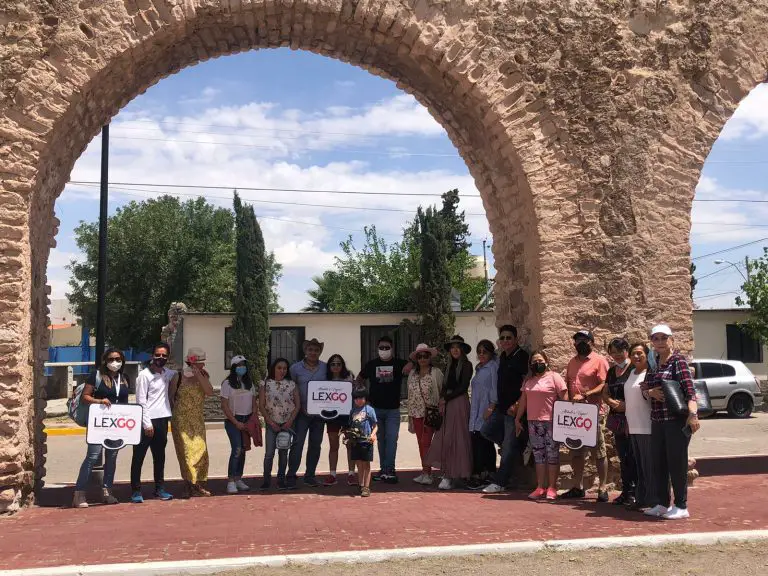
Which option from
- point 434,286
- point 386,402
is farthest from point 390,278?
point 386,402

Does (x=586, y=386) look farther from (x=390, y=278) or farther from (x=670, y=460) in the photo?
(x=390, y=278)

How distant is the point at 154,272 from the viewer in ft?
128

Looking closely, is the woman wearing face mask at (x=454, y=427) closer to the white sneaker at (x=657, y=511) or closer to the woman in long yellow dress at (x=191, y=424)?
the white sneaker at (x=657, y=511)

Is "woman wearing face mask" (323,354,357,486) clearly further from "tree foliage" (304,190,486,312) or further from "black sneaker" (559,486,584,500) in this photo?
"tree foliage" (304,190,486,312)

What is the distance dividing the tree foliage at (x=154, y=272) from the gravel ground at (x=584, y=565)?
34.2 m

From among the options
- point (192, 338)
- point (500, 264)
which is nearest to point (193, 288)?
point (192, 338)

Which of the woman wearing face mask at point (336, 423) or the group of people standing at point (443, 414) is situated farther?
the woman wearing face mask at point (336, 423)

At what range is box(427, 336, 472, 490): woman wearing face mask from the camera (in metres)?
8.30

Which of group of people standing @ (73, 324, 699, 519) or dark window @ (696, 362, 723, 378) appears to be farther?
dark window @ (696, 362, 723, 378)

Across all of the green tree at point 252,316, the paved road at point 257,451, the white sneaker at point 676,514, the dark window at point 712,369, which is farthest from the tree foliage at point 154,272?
the white sneaker at point 676,514

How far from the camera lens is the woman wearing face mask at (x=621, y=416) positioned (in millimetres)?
7180

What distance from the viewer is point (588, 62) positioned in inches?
328

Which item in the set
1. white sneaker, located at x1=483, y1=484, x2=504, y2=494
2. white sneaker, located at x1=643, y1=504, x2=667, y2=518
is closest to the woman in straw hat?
white sneaker, located at x1=483, y1=484, x2=504, y2=494

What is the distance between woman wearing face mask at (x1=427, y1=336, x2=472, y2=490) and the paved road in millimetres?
2743
